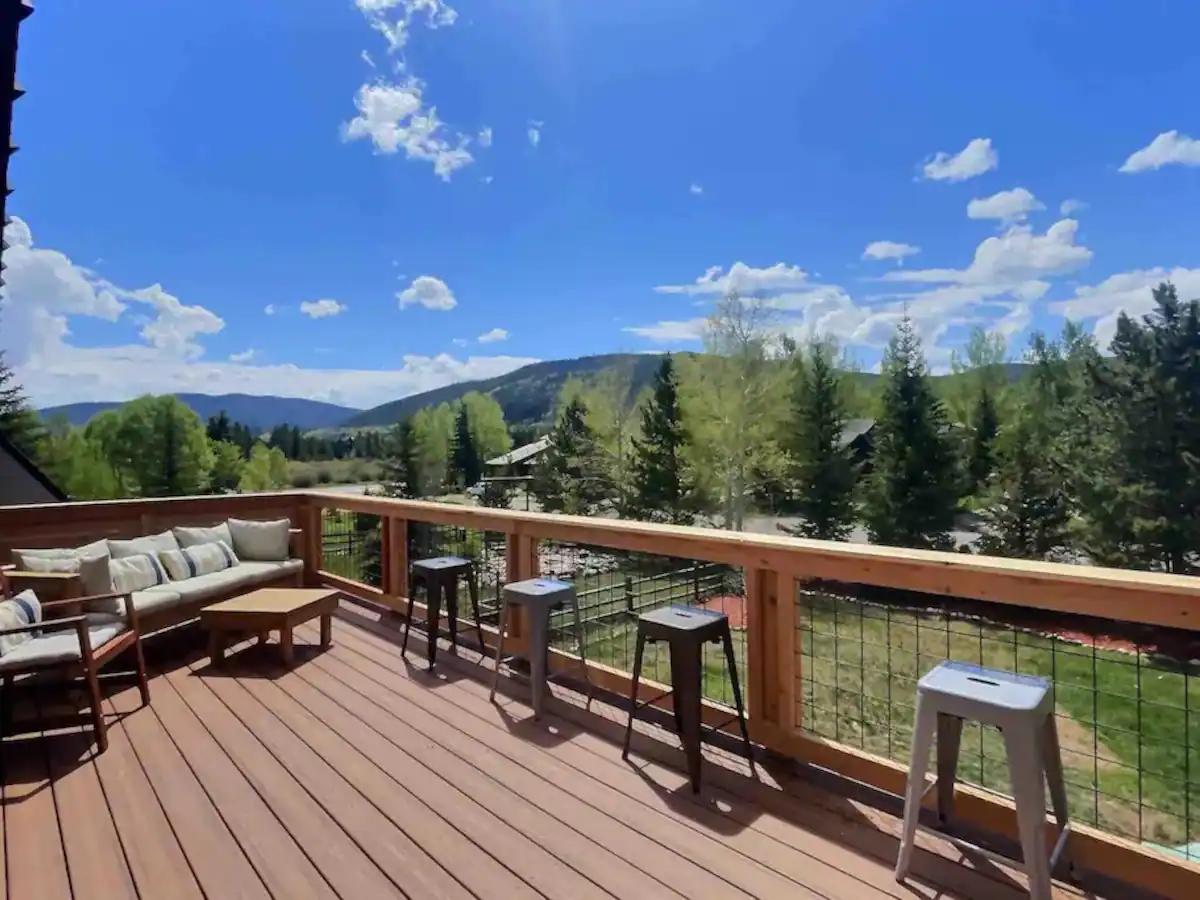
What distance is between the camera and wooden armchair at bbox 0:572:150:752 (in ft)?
9.34

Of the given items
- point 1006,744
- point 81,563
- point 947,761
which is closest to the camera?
point 1006,744

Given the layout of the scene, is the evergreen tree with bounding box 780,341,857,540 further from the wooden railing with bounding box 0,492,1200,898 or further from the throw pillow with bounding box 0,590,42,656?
the throw pillow with bounding box 0,590,42,656

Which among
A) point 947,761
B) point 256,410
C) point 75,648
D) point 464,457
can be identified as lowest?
point 464,457

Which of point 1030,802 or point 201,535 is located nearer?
point 1030,802

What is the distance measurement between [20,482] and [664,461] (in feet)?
51.1

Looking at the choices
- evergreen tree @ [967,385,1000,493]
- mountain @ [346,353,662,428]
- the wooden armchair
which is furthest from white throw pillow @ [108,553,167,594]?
mountain @ [346,353,662,428]

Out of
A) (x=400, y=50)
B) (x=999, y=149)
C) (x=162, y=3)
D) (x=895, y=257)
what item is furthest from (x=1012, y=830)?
(x=895, y=257)

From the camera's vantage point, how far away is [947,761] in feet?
6.88

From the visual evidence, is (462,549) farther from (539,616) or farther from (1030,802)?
(1030,802)

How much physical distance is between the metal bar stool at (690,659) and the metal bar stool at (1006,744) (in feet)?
2.38

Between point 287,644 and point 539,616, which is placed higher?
point 539,616

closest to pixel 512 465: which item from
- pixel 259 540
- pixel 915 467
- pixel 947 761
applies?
pixel 915 467

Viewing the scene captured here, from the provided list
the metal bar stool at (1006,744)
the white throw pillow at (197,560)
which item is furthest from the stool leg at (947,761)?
the white throw pillow at (197,560)

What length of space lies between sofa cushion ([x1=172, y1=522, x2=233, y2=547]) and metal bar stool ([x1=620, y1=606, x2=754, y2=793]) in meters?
3.67
